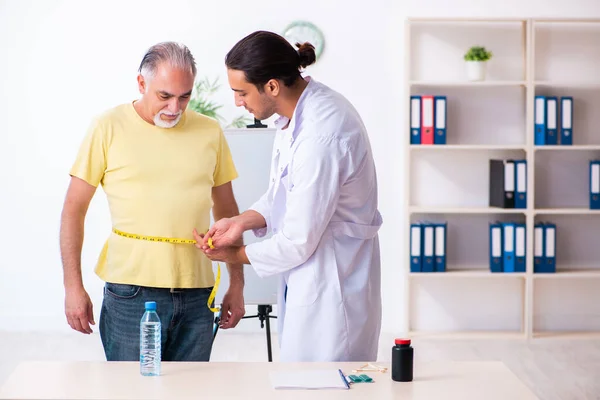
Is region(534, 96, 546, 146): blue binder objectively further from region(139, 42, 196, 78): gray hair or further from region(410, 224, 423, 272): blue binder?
region(139, 42, 196, 78): gray hair

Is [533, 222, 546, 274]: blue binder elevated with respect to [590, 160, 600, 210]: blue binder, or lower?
lower

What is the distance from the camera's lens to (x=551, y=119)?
519cm

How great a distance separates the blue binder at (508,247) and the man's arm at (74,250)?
3334 mm

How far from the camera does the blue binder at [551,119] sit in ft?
17.0

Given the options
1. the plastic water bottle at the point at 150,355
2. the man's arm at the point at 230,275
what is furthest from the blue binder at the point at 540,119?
the plastic water bottle at the point at 150,355

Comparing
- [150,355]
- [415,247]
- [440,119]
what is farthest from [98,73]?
[150,355]

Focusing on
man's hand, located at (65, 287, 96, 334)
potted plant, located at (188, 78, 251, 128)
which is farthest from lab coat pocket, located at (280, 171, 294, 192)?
potted plant, located at (188, 78, 251, 128)

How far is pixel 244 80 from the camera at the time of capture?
2279 millimetres

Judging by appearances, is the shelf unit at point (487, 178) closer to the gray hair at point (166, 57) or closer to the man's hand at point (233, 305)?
the man's hand at point (233, 305)

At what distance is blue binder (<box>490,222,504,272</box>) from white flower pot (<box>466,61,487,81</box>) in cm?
92

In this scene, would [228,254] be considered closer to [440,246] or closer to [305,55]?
[305,55]

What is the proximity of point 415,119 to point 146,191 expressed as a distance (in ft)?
9.92

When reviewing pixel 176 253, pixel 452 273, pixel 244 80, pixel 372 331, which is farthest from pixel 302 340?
pixel 452 273

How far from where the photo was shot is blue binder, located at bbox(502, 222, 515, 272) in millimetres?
5176
